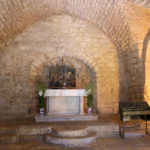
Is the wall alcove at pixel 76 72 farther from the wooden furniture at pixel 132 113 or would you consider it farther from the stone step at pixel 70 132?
the stone step at pixel 70 132

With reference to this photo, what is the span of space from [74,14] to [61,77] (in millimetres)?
3017

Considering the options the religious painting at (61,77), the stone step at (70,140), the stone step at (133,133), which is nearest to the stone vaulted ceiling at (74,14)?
the religious painting at (61,77)

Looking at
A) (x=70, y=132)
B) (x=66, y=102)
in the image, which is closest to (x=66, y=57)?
(x=66, y=102)

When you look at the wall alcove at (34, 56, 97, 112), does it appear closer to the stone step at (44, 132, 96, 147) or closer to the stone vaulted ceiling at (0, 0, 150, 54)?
the stone vaulted ceiling at (0, 0, 150, 54)

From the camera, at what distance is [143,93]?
25.0ft

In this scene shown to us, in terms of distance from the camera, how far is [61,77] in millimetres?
8844

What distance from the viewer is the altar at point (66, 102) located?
7312mm

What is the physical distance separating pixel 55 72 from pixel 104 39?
9.34ft

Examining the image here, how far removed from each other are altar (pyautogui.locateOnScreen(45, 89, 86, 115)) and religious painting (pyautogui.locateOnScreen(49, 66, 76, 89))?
1.34 metres

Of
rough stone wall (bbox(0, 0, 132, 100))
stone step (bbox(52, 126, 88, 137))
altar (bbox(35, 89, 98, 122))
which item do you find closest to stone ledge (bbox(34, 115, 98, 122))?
altar (bbox(35, 89, 98, 122))

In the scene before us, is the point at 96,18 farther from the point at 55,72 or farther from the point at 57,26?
the point at 55,72

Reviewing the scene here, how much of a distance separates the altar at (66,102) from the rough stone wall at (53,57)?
1578 mm

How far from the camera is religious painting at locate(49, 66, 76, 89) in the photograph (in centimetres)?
883

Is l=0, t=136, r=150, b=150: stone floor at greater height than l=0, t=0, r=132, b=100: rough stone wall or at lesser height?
lesser
